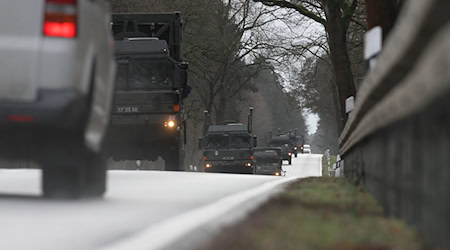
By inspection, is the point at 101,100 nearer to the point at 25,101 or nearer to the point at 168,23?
the point at 25,101

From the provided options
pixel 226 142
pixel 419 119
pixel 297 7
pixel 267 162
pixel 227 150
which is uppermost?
pixel 297 7

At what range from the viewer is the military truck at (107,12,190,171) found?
90.1 feet

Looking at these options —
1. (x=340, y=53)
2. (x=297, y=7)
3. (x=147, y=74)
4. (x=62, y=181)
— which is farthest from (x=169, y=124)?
(x=62, y=181)

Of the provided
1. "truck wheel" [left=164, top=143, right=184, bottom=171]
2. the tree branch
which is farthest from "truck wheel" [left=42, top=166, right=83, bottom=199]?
the tree branch

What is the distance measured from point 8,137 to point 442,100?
4.70 meters

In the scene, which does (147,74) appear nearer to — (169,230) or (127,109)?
A: (127,109)

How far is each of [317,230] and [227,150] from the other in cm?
4357

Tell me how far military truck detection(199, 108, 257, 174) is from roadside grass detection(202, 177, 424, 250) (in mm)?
40829

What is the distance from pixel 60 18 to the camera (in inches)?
334

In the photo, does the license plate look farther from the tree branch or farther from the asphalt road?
the asphalt road

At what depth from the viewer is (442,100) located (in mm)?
4434

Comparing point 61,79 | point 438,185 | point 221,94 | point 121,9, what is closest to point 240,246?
point 438,185

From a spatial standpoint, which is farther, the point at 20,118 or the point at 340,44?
the point at 340,44

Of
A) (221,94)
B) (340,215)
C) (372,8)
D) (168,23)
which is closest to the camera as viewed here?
(340,215)
